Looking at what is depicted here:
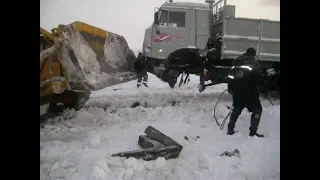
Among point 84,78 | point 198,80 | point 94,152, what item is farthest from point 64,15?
point 198,80

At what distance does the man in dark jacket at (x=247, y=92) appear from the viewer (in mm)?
2701

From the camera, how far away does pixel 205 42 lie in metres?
3.59

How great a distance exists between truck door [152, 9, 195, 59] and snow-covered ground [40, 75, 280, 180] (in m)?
0.61

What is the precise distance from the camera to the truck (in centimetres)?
292

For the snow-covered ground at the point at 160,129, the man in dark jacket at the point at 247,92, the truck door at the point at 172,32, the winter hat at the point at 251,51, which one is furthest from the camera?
the truck door at the point at 172,32

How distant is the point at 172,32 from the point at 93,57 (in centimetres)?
108

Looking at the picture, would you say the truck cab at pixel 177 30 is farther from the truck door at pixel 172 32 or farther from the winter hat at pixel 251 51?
the winter hat at pixel 251 51

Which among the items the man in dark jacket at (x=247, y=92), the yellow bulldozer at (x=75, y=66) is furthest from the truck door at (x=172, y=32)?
the man in dark jacket at (x=247, y=92)

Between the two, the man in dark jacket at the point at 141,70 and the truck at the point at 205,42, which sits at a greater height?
the truck at the point at 205,42

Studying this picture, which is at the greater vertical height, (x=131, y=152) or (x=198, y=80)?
(x=198, y=80)
